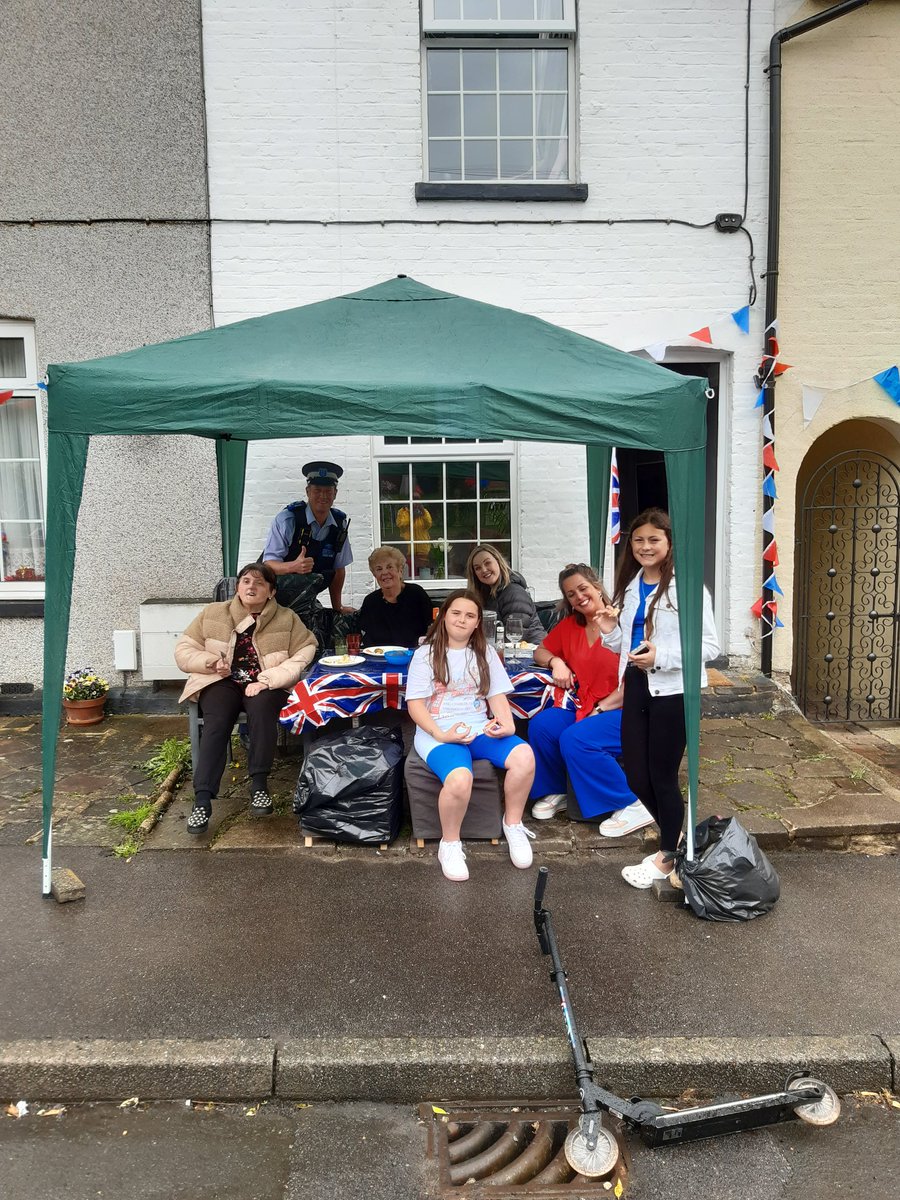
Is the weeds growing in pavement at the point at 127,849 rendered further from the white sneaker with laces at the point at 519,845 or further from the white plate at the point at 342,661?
the white sneaker with laces at the point at 519,845

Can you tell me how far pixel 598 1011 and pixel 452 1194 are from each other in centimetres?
87

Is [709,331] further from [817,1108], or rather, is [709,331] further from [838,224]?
[817,1108]

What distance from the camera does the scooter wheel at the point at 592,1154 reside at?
2537mm

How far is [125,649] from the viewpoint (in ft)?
22.6

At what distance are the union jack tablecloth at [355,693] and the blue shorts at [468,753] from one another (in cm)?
32

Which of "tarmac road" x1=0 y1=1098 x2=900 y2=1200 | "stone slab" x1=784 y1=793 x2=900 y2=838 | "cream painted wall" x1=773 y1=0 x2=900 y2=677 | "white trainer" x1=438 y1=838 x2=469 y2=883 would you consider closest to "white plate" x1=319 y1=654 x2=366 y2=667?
"white trainer" x1=438 y1=838 x2=469 y2=883

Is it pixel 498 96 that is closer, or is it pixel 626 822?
pixel 626 822

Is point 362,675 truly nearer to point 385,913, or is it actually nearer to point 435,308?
point 385,913

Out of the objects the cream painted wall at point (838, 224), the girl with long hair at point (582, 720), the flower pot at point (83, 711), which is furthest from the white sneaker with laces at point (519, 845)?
the cream painted wall at point (838, 224)

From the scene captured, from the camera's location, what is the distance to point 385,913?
387cm

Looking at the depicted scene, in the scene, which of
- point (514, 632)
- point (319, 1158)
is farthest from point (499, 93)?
point (319, 1158)

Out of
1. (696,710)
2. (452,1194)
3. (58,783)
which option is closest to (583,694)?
(696,710)

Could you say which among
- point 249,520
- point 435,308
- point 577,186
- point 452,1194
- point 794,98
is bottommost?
point 452,1194

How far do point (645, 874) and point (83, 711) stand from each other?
4535 mm
